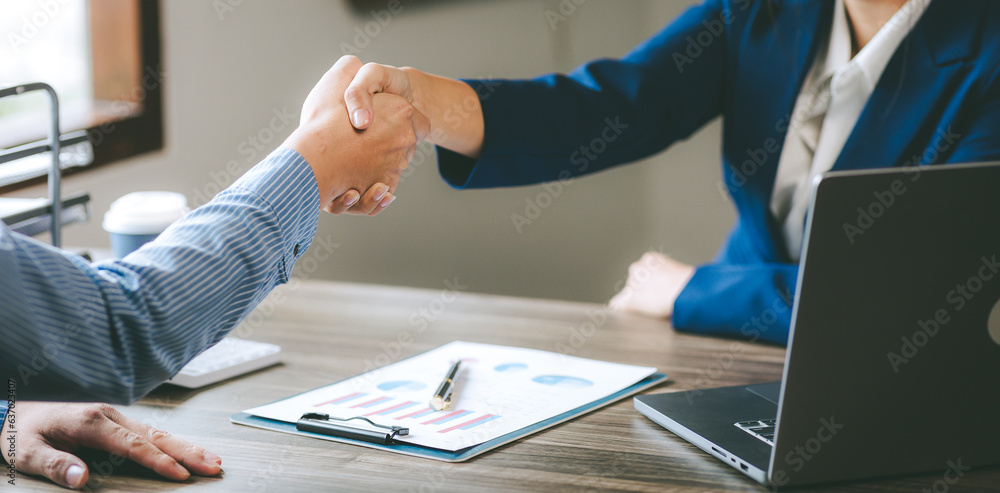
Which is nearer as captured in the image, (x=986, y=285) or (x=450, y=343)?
(x=986, y=285)

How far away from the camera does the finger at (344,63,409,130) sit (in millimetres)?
1009

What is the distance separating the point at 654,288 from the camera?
53.1 inches

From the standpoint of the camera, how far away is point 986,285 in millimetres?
648

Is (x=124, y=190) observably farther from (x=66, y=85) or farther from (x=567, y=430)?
(x=567, y=430)

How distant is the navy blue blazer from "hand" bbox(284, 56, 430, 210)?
0.13m

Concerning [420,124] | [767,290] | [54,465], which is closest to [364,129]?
[420,124]

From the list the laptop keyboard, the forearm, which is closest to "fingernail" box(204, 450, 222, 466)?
the laptop keyboard

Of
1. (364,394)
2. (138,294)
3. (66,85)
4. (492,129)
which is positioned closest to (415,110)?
(492,129)

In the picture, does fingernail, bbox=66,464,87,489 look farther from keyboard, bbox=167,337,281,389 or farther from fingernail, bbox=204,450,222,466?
keyboard, bbox=167,337,281,389

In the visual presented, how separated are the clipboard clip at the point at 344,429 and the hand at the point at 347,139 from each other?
224 millimetres

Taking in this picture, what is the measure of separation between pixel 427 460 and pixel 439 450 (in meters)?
0.02

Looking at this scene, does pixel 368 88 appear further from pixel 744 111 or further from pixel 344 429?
pixel 744 111

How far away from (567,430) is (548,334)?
0.37 meters

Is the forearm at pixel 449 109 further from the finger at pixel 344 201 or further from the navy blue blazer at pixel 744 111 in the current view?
the finger at pixel 344 201
